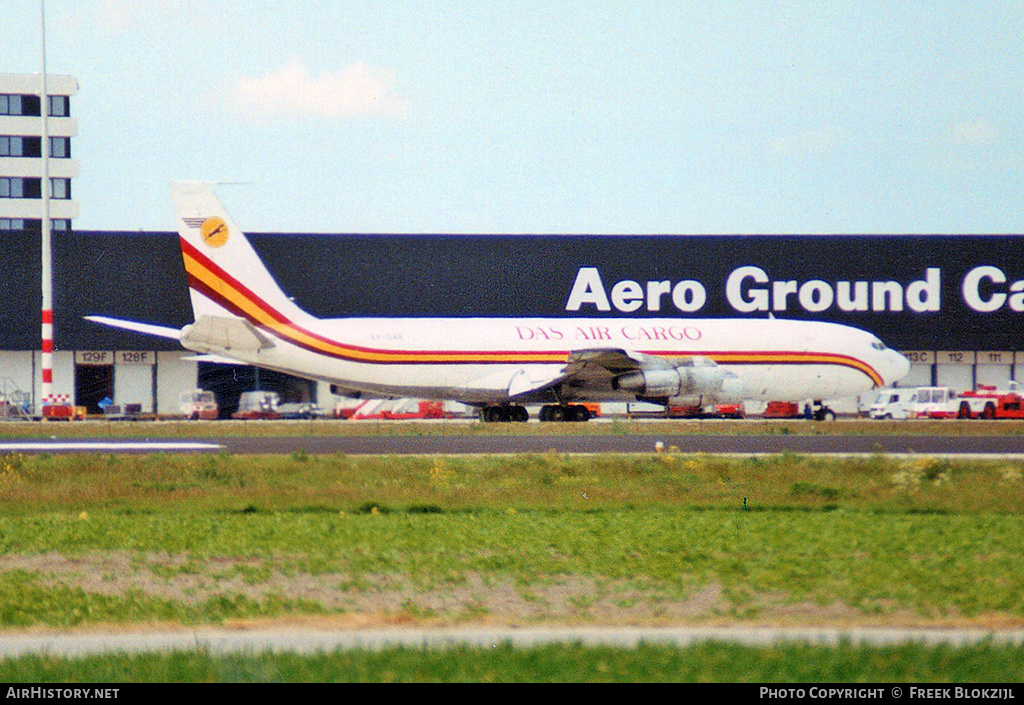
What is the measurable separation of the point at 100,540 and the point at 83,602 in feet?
13.0

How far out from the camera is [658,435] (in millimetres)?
35812

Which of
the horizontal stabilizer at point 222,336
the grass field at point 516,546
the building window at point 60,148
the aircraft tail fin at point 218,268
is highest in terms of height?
the building window at point 60,148

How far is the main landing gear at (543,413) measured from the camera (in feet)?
140

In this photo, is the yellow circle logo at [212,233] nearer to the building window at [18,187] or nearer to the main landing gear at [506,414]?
the main landing gear at [506,414]

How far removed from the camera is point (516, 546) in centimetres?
1291

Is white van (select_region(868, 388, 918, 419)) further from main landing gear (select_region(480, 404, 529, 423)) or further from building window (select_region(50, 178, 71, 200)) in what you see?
building window (select_region(50, 178, 71, 200))

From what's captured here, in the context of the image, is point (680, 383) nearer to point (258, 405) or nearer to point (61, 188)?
point (258, 405)

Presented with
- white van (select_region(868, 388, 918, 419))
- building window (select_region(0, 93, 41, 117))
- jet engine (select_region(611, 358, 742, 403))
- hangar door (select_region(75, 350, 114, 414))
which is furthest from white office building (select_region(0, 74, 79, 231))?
jet engine (select_region(611, 358, 742, 403))

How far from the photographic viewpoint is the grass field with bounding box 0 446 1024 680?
9.29 metres

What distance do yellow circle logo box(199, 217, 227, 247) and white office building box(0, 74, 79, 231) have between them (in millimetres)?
65656

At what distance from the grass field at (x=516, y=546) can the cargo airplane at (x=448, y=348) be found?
16.8 metres

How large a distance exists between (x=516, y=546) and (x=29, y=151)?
10021cm

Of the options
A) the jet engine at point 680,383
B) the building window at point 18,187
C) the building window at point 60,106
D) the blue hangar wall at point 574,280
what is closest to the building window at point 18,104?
the building window at point 60,106

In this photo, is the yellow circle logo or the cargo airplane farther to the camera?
the yellow circle logo
